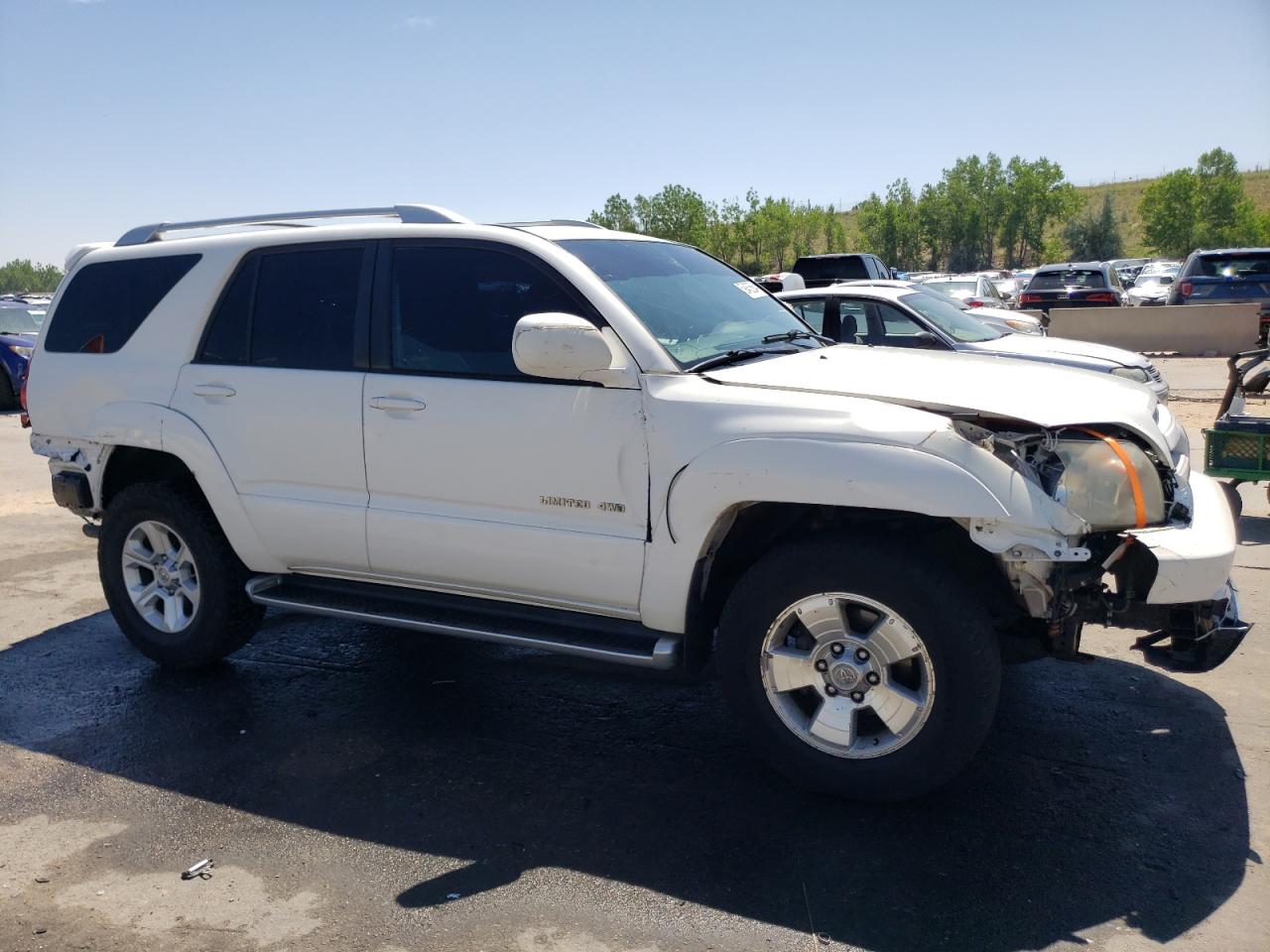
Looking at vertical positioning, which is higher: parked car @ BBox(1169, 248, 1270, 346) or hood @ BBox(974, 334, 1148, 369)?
parked car @ BBox(1169, 248, 1270, 346)

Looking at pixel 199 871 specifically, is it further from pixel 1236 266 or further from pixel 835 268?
pixel 1236 266

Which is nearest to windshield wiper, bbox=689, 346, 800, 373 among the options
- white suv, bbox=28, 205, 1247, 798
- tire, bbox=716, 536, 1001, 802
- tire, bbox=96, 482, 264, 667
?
white suv, bbox=28, 205, 1247, 798

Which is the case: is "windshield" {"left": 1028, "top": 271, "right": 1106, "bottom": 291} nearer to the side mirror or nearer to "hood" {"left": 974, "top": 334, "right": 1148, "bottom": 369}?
"hood" {"left": 974, "top": 334, "right": 1148, "bottom": 369}

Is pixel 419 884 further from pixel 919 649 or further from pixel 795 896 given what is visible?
pixel 919 649

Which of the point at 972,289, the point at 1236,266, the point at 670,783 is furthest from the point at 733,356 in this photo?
the point at 1236,266

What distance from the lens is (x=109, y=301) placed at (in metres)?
5.30

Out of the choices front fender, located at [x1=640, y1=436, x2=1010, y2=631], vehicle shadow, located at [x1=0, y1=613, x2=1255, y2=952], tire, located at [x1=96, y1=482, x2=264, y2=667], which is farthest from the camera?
tire, located at [x1=96, y1=482, x2=264, y2=667]

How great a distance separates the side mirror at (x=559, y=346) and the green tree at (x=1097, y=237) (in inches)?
2993

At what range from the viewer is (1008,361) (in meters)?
4.41

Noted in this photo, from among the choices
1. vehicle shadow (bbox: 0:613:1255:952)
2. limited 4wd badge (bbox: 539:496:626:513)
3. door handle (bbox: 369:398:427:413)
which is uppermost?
door handle (bbox: 369:398:427:413)

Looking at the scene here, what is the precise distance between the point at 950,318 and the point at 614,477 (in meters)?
7.95

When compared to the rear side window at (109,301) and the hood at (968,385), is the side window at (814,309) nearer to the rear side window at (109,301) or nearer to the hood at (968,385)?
the hood at (968,385)

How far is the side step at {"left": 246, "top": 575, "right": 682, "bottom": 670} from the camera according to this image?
154 inches

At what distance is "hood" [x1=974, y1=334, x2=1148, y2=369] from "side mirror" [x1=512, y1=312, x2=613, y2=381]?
7546 millimetres
